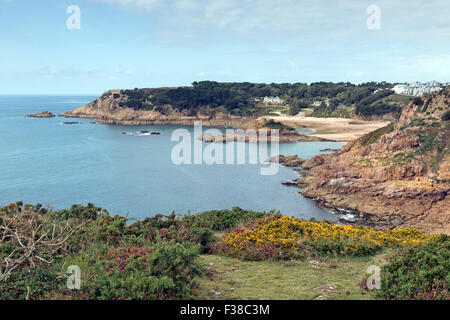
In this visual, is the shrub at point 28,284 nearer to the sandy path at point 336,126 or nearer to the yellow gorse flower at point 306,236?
the yellow gorse flower at point 306,236

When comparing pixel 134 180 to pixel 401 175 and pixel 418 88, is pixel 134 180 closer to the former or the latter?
pixel 401 175

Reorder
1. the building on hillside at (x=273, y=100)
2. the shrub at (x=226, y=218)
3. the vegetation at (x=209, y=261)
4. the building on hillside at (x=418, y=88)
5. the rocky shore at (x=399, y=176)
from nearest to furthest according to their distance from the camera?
the vegetation at (x=209, y=261), the shrub at (x=226, y=218), the rocky shore at (x=399, y=176), the building on hillside at (x=418, y=88), the building on hillside at (x=273, y=100)

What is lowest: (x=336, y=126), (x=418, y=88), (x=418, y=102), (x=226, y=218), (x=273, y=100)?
(x=226, y=218)

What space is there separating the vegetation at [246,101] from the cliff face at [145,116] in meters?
0.99

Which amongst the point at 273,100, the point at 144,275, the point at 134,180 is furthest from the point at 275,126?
the point at 144,275

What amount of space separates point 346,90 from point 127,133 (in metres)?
82.9

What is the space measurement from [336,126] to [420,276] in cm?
9571

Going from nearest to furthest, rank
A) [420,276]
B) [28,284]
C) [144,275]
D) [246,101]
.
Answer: [28,284] < [144,275] < [420,276] < [246,101]

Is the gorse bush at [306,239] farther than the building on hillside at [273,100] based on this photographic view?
No

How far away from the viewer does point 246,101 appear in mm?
130500

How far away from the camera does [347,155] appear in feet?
143

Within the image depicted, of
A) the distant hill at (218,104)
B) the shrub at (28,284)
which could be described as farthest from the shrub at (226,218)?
the distant hill at (218,104)

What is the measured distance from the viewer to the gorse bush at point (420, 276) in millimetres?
7262
